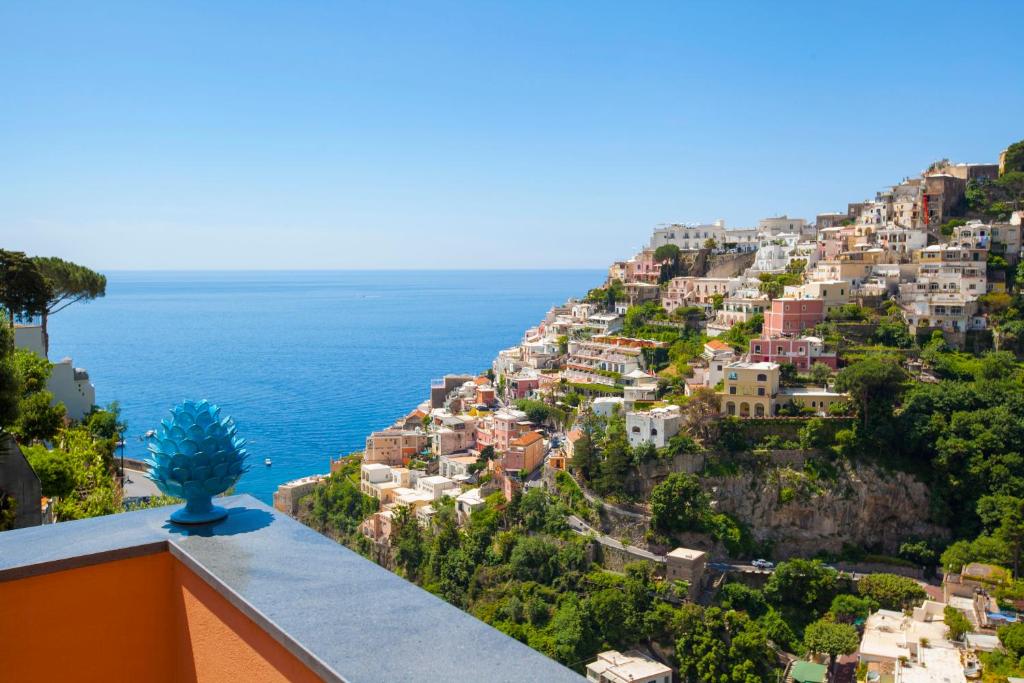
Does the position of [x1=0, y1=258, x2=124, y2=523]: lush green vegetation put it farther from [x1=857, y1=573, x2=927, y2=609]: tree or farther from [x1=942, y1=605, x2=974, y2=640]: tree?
[x1=857, y1=573, x2=927, y2=609]: tree

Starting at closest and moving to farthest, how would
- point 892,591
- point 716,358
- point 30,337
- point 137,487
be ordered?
point 137,487
point 30,337
point 892,591
point 716,358

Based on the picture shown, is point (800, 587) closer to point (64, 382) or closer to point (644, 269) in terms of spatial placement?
point (64, 382)

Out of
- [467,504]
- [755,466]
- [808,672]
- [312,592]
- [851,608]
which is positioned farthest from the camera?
[467,504]

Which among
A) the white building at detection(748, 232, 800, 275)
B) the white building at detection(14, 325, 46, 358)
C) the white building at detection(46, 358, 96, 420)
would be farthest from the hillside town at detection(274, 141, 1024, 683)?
the white building at detection(14, 325, 46, 358)

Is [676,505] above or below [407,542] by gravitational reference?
above

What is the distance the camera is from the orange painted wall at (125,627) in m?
1.76

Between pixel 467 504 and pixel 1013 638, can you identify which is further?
pixel 467 504

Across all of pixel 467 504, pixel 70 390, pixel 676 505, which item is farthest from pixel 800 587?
pixel 70 390

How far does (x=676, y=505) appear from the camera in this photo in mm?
17688

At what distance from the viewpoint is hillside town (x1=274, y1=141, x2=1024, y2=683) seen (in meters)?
15.1

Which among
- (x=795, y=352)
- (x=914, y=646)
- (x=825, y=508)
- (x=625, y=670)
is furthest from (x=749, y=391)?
(x=625, y=670)

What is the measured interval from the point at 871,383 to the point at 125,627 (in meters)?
20.1

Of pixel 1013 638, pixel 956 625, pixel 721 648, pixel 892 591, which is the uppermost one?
pixel 1013 638

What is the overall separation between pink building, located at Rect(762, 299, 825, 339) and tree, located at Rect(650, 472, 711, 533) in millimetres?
8028
